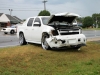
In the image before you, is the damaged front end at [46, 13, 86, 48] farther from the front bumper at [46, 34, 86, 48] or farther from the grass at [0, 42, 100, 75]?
the grass at [0, 42, 100, 75]

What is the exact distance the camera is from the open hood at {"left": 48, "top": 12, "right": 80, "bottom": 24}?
10.6 metres

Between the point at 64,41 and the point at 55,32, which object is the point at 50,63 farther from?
the point at 55,32

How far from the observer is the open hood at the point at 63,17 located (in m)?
10.6

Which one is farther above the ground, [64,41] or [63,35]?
[63,35]

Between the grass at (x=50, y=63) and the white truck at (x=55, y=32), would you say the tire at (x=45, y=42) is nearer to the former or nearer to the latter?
the white truck at (x=55, y=32)

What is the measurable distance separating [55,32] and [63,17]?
1.42 m

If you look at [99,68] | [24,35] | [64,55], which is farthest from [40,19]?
[99,68]

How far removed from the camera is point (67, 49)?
11.0 metres

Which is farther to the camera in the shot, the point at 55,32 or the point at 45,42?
the point at 45,42

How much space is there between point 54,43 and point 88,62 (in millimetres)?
2224

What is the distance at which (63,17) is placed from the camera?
1119 cm

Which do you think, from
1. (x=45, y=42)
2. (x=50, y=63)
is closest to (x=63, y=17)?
(x=45, y=42)

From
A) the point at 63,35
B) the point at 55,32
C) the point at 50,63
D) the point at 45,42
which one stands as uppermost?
the point at 55,32

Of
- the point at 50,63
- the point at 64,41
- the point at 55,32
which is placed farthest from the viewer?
the point at 55,32
